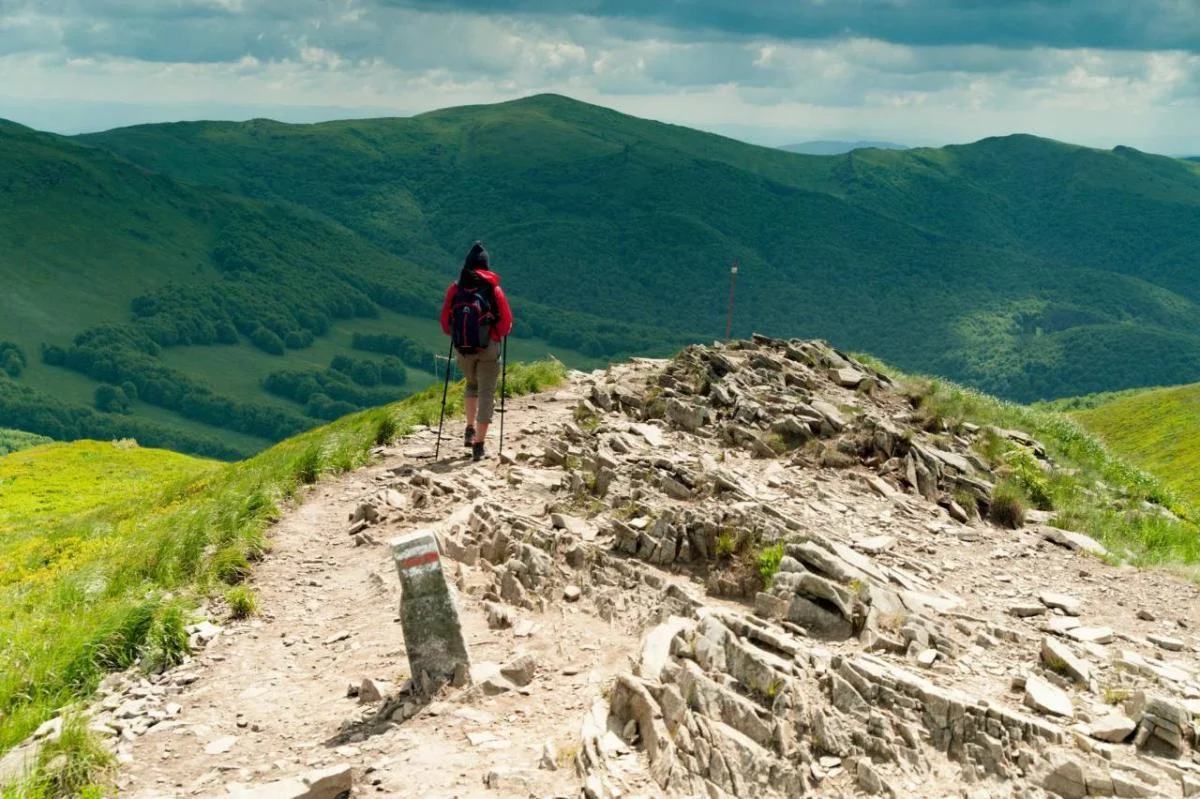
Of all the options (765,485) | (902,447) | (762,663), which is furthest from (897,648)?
(902,447)

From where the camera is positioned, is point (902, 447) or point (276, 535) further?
point (902, 447)

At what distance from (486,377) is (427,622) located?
31.7 feet

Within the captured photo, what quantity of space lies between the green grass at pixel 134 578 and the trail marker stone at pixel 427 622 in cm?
322

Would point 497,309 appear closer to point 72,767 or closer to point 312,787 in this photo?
point 72,767

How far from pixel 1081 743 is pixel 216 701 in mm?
8966

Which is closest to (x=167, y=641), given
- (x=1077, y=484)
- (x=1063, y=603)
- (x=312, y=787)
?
(x=312, y=787)

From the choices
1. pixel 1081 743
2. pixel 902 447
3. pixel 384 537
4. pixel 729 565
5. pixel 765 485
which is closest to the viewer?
pixel 1081 743

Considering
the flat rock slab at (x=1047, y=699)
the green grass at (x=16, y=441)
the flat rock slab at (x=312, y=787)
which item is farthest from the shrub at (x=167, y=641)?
the green grass at (x=16, y=441)

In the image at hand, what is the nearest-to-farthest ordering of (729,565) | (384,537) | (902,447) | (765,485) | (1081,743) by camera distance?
(1081,743)
(729,565)
(384,537)
(765,485)
(902,447)

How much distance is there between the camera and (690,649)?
10.4 m

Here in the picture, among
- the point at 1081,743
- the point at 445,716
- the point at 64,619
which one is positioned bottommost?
the point at 64,619

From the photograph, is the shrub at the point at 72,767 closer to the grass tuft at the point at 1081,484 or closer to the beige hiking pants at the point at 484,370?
the beige hiking pants at the point at 484,370

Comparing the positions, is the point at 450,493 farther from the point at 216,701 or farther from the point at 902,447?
the point at 902,447

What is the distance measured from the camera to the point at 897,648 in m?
11.0
